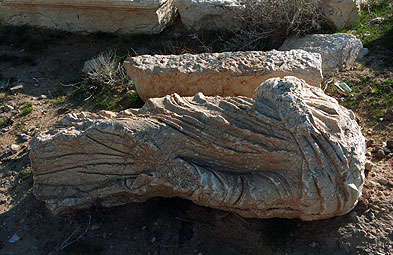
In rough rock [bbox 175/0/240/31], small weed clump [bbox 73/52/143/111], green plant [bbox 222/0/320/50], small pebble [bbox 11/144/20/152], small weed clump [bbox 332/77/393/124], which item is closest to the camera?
small weed clump [bbox 332/77/393/124]

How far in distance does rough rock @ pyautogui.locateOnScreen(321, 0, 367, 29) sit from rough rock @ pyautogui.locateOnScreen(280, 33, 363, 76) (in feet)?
1.61

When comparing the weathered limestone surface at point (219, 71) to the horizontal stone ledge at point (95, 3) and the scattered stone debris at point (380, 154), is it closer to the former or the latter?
the scattered stone debris at point (380, 154)

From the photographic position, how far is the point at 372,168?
4262mm

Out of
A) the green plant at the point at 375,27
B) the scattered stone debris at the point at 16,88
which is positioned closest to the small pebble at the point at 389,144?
the green plant at the point at 375,27

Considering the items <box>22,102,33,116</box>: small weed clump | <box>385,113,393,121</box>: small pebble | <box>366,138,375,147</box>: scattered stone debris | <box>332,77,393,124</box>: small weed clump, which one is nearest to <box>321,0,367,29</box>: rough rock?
<box>332,77,393,124</box>: small weed clump

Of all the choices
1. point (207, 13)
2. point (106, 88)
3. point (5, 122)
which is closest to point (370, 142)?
point (207, 13)

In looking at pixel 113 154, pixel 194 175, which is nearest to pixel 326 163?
pixel 194 175

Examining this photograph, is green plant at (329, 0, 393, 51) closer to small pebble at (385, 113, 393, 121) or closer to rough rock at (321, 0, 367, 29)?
rough rock at (321, 0, 367, 29)

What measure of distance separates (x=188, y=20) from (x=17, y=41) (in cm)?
291

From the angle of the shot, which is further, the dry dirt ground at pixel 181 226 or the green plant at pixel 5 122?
the green plant at pixel 5 122

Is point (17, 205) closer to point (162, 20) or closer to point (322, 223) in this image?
point (322, 223)

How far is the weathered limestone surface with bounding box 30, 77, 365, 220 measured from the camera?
357 cm

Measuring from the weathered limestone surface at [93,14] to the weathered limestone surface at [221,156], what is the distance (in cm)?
319

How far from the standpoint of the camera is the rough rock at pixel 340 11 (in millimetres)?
6344
